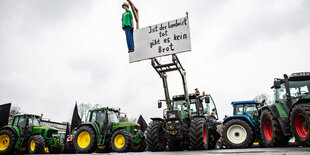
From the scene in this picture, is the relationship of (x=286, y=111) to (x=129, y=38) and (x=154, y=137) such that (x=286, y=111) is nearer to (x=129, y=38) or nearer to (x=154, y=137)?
(x=154, y=137)

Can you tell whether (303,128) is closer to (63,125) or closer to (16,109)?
(63,125)

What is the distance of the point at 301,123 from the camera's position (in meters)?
5.46

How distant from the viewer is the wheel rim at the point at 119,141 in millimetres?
9570

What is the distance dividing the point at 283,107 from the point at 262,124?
0.94 metres

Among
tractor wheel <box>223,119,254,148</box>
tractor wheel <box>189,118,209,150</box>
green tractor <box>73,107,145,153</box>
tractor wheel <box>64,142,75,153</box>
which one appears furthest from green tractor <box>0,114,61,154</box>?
tractor wheel <box>223,119,254,148</box>

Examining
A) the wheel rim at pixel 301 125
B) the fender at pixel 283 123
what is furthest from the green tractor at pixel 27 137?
the wheel rim at pixel 301 125

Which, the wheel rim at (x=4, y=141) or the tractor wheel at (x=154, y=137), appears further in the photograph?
the wheel rim at (x=4, y=141)

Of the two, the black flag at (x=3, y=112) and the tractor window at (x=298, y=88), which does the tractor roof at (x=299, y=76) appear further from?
the black flag at (x=3, y=112)

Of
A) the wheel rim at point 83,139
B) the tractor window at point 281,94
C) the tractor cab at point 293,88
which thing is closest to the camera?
the tractor cab at point 293,88

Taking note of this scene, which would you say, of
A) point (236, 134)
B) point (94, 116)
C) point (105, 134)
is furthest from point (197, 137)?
point (94, 116)

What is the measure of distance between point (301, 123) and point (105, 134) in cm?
757

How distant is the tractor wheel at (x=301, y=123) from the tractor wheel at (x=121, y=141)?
19.4 feet

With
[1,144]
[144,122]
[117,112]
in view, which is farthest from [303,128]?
[144,122]

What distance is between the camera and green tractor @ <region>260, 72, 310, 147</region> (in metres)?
5.48
